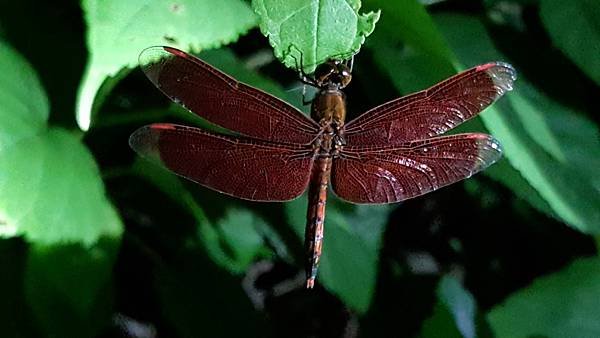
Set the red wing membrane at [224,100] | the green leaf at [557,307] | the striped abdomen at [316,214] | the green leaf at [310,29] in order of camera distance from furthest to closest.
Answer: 1. the green leaf at [557,307]
2. the striped abdomen at [316,214]
3. the red wing membrane at [224,100]
4. the green leaf at [310,29]

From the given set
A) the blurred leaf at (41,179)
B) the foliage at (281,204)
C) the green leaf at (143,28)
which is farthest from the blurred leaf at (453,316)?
the green leaf at (143,28)

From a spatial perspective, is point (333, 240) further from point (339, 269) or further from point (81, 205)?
point (81, 205)

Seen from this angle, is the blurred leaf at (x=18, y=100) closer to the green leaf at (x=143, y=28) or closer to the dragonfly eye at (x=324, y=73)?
the green leaf at (x=143, y=28)

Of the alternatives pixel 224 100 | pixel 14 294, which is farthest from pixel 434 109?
pixel 14 294

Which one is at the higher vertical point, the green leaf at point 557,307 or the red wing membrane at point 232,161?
the red wing membrane at point 232,161

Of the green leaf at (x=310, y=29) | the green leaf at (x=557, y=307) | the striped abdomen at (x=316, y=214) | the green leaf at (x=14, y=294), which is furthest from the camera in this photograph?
the green leaf at (x=557, y=307)

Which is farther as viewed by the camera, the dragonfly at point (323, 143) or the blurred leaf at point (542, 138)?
the blurred leaf at point (542, 138)

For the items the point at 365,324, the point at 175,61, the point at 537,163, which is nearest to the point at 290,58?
the point at 175,61
